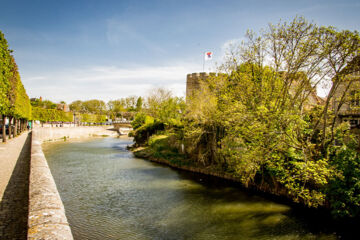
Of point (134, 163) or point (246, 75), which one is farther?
point (134, 163)

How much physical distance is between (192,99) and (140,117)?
1553cm

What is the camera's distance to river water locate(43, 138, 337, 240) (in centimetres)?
884

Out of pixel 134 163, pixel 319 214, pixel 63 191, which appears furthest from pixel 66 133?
pixel 319 214

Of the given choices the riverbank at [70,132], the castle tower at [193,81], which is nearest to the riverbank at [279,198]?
the castle tower at [193,81]

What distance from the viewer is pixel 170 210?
10.9m

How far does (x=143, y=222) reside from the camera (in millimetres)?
9555

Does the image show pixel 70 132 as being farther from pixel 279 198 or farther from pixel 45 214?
pixel 45 214

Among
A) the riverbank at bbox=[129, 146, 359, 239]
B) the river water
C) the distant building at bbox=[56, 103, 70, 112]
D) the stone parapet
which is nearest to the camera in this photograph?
the stone parapet

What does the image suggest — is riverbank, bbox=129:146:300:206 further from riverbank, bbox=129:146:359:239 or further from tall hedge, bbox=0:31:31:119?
tall hedge, bbox=0:31:31:119

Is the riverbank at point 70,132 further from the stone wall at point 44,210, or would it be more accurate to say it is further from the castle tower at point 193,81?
the stone wall at point 44,210

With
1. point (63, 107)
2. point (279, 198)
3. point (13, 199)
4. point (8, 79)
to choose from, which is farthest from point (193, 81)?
point (63, 107)

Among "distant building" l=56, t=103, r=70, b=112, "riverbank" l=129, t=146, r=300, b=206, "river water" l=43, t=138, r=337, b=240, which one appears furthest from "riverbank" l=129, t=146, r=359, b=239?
"distant building" l=56, t=103, r=70, b=112

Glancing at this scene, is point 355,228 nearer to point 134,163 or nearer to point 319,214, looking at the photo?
point 319,214

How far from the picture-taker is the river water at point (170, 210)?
8.84 meters
